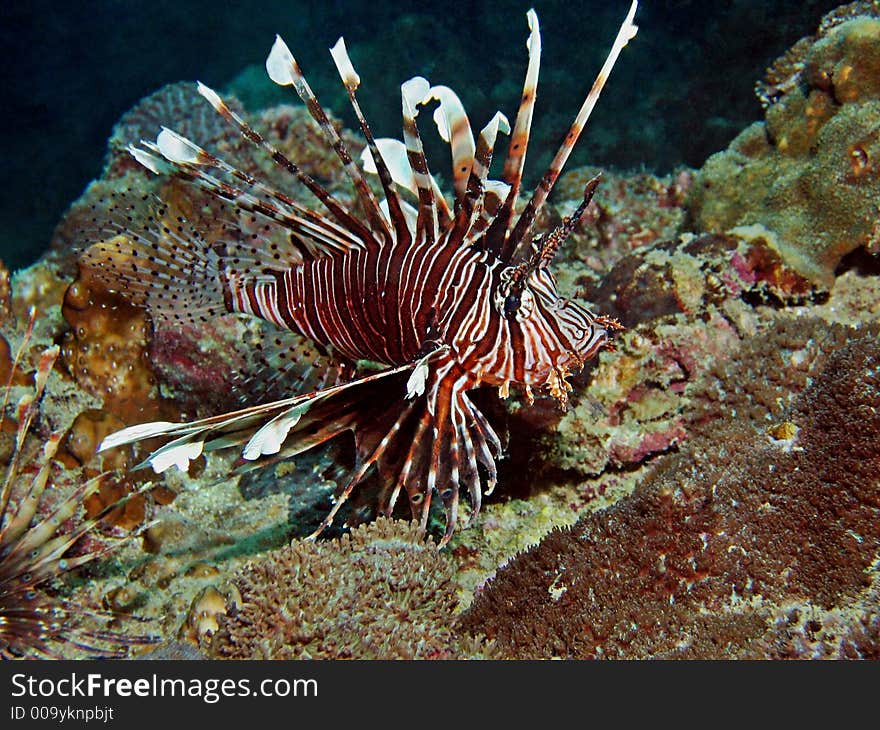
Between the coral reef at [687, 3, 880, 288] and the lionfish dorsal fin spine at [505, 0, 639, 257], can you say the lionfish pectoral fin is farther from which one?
the coral reef at [687, 3, 880, 288]

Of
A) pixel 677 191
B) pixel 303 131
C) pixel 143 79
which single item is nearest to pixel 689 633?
pixel 677 191

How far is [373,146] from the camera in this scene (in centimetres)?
296

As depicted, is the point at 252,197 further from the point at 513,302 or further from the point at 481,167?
the point at 513,302

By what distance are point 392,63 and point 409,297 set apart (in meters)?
18.7

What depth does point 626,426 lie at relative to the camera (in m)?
3.95

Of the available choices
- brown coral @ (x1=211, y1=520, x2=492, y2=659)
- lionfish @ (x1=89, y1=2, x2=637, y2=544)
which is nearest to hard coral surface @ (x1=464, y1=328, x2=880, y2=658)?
brown coral @ (x1=211, y1=520, x2=492, y2=659)

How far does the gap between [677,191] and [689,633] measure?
6.10 metres

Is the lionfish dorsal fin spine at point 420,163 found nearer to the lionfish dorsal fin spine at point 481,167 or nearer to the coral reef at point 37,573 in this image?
the lionfish dorsal fin spine at point 481,167

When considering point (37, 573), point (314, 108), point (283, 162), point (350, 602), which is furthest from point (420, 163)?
point (37, 573)

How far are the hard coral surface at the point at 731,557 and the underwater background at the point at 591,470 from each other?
11 mm

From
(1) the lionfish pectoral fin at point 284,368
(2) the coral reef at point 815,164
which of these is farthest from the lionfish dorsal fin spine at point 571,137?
(2) the coral reef at point 815,164

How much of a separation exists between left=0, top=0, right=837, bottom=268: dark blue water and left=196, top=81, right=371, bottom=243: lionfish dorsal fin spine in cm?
1068

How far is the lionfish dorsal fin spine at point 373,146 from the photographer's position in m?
2.84
